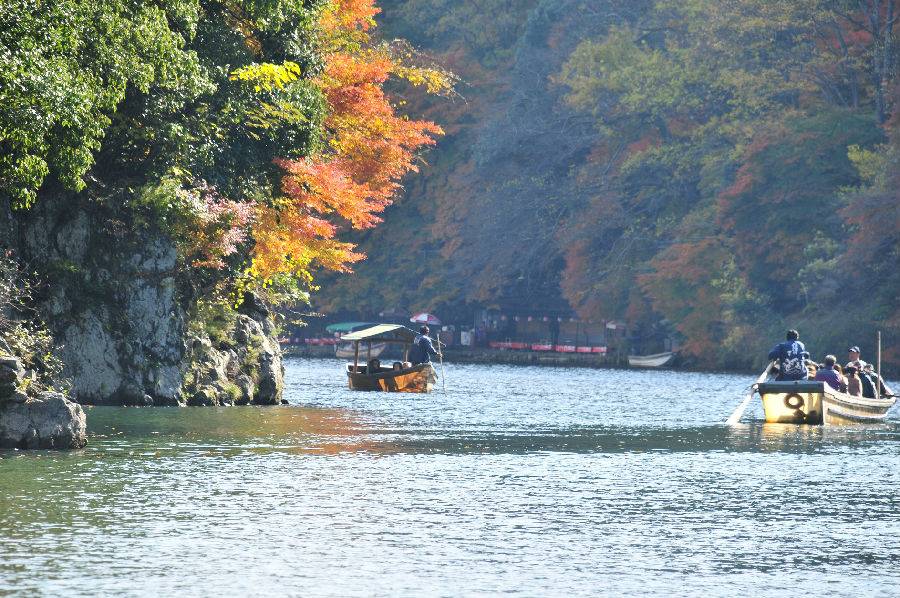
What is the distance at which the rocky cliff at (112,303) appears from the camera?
103ft

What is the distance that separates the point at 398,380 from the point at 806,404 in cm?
1723

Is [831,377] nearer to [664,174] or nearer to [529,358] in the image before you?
[664,174]

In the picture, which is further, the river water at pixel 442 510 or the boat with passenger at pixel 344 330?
the boat with passenger at pixel 344 330

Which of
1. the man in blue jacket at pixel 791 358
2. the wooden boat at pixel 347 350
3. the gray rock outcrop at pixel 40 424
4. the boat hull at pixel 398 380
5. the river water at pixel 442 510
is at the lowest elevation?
the river water at pixel 442 510

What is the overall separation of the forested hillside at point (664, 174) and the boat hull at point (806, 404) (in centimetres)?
2768

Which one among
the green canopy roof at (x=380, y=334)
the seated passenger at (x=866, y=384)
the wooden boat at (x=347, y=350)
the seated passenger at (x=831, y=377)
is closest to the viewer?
the seated passenger at (x=831, y=377)

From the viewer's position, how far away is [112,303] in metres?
32.6

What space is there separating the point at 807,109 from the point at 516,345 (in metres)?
29.9

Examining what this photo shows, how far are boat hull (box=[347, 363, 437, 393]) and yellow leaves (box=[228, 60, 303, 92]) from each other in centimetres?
1386

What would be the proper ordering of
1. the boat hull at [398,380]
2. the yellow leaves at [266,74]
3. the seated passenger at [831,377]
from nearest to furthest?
1. the yellow leaves at [266,74]
2. the seated passenger at [831,377]
3. the boat hull at [398,380]

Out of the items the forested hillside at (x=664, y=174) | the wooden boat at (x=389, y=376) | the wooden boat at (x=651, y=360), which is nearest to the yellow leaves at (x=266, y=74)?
the wooden boat at (x=389, y=376)

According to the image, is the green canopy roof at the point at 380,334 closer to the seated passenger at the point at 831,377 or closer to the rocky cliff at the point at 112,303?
the rocky cliff at the point at 112,303

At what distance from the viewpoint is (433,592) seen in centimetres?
1298

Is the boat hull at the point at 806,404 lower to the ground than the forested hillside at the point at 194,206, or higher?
lower
